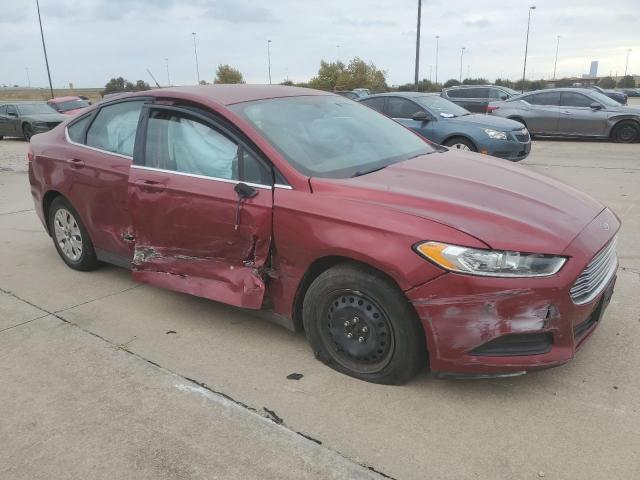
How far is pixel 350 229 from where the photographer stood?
9.34 ft

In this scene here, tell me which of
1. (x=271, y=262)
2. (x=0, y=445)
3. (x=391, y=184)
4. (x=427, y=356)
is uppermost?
(x=391, y=184)

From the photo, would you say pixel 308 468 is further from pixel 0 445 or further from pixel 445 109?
pixel 445 109

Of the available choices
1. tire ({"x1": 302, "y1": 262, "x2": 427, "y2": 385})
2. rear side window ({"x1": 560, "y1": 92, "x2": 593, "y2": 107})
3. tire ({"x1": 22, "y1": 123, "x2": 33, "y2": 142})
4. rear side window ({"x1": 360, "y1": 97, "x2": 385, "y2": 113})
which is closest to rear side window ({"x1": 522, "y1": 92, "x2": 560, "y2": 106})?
rear side window ({"x1": 560, "y1": 92, "x2": 593, "y2": 107})

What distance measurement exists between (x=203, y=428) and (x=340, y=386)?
2.55 ft

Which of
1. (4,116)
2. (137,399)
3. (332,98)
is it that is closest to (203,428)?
(137,399)

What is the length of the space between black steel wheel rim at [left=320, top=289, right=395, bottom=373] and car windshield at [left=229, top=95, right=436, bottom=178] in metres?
0.75

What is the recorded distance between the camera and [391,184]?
3.06 m

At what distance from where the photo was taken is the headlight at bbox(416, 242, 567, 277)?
2562mm

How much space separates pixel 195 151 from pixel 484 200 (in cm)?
190

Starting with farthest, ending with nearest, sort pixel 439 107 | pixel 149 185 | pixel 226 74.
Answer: pixel 226 74 → pixel 439 107 → pixel 149 185

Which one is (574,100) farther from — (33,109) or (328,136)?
(33,109)

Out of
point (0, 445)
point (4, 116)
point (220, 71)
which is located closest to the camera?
point (0, 445)

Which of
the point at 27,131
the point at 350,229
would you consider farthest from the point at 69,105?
the point at 350,229

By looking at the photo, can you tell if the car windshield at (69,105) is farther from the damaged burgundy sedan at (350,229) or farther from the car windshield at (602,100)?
the damaged burgundy sedan at (350,229)
